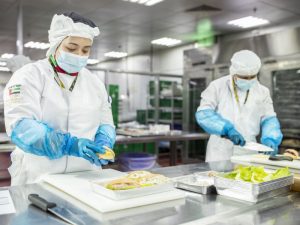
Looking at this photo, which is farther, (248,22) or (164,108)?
(164,108)

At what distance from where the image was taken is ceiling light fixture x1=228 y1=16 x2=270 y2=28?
17.8 feet

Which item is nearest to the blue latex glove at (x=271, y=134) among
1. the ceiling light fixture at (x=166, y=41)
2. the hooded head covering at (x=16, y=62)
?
A: the hooded head covering at (x=16, y=62)

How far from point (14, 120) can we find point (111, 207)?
624mm

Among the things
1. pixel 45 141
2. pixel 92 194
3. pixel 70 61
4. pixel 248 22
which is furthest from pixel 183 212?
pixel 248 22

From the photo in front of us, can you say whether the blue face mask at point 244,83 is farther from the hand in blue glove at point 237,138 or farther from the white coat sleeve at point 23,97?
the white coat sleeve at point 23,97

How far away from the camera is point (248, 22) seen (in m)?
5.68

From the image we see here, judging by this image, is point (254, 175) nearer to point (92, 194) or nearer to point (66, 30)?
point (92, 194)

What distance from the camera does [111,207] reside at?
93 cm

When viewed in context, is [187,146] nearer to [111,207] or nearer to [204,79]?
[204,79]

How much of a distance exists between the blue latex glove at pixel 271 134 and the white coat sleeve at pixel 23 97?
148cm

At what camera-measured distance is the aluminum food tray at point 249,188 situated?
1.09m

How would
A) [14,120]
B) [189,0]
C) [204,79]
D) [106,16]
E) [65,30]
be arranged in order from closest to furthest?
1. [14,120]
2. [65,30]
3. [189,0]
4. [106,16]
5. [204,79]

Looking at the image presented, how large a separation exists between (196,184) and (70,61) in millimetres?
779

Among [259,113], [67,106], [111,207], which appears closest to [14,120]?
[67,106]
